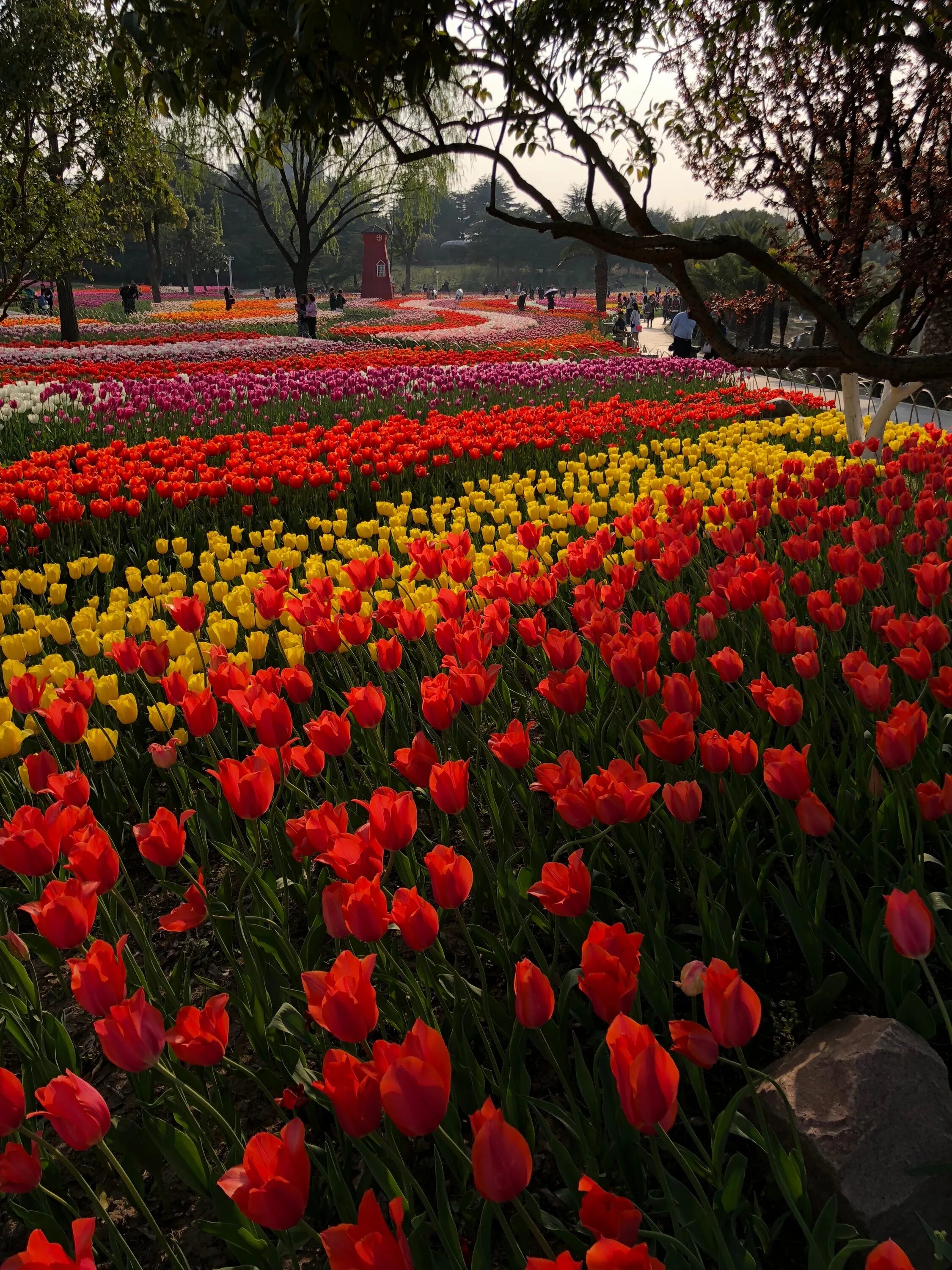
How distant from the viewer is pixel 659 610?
3785mm

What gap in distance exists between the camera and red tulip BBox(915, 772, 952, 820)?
162 cm

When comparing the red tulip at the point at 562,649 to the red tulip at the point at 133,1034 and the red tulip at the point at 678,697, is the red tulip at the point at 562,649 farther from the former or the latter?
the red tulip at the point at 133,1034

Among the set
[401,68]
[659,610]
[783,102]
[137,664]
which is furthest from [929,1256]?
[783,102]

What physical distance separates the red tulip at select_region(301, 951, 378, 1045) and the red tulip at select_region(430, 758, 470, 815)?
1.87 ft

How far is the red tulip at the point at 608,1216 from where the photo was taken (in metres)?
0.98

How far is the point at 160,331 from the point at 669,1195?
3192 centimetres

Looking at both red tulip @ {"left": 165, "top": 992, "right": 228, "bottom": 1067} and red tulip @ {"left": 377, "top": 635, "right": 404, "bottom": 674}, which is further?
red tulip @ {"left": 377, "top": 635, "right": 404, "bottom": 674}

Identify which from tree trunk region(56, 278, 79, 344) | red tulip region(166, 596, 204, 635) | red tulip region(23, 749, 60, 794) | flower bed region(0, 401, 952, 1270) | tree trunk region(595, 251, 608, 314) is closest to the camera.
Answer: flower bed region(0, 401, 952, 1270)

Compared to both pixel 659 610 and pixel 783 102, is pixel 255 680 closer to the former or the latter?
pixel 659 610

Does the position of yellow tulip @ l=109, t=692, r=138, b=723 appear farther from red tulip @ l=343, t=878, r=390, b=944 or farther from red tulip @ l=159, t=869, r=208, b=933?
red tulip @ l=343, t=878, r=390, b=944

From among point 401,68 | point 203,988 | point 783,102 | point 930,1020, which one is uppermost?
point 783,102

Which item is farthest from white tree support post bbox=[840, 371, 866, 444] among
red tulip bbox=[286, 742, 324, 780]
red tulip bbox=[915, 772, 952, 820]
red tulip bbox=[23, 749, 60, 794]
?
red tulip bbox=[23, 749, 60, 794]

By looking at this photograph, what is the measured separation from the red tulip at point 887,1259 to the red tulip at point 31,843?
4.55 feet

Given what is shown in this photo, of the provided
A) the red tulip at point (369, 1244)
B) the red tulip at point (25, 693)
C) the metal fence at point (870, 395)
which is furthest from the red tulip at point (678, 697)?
the metal fence at point (870, 395)
